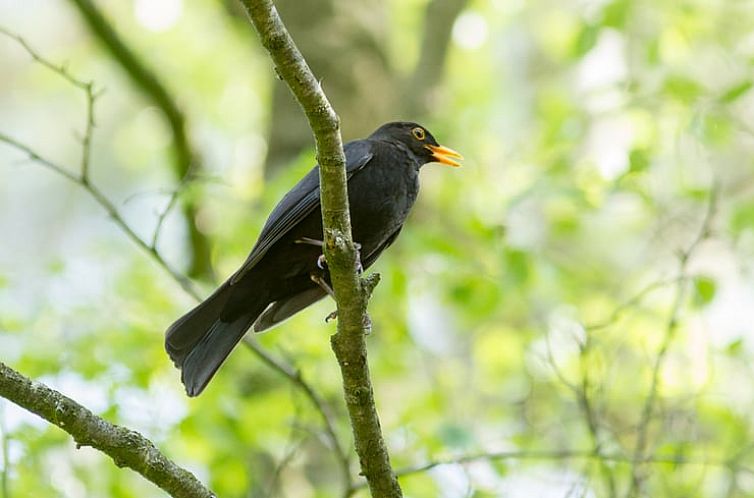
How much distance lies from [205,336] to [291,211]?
696mm

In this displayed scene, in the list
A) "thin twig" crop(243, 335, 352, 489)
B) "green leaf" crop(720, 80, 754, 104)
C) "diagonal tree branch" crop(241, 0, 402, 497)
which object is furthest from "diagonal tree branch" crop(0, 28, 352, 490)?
"green leaf" crop(720, 80, 754, 104)

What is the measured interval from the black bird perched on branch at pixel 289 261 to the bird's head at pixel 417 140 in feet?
1.82

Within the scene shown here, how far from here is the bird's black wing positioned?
447 centimetres

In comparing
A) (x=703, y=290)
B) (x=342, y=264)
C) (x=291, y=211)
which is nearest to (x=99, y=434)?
(x=342, y=264)

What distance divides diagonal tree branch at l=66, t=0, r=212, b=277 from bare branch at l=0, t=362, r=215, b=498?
15.3 feet

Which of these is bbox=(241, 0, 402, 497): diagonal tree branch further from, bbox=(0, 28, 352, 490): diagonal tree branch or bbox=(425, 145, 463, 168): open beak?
bbox=(425, 145, 463, 168): open beak

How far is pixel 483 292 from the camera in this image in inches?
250

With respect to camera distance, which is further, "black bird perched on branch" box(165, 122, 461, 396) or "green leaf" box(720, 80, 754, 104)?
"green leaf" box(720, 80, 754, 104)

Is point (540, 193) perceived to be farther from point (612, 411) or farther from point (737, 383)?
point (612, 411)

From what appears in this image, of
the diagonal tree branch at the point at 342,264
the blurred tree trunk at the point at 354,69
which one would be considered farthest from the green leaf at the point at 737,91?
the blurred tree trunk at the point at 354,69

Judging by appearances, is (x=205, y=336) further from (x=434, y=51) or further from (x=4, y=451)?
(x=434, y=51)

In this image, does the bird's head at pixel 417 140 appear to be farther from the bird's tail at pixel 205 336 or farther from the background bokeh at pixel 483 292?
the bird's tail at pixel 205 336

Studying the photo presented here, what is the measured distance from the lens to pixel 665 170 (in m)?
7.26

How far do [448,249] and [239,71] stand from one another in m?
7.32
